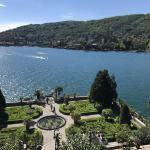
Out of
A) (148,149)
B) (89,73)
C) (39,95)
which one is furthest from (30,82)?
(148,149)

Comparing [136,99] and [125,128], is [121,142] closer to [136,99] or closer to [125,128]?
[125,128]

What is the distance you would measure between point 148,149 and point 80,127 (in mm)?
15961

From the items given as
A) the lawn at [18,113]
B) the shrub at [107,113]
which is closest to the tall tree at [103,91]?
the shrub at [107,113]

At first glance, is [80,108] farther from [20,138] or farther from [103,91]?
[20,138]

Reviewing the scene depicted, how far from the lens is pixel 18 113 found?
7612 cm

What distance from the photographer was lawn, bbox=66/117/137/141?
61.3 meters

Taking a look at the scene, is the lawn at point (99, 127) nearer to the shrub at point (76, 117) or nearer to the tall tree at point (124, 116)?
the shrub at point (76, 117)

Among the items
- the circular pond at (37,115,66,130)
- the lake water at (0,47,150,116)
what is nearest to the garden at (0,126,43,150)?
the circular pond at (37,115,66,130)

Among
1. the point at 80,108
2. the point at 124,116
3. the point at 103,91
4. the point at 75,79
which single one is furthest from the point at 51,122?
the point at 75,79

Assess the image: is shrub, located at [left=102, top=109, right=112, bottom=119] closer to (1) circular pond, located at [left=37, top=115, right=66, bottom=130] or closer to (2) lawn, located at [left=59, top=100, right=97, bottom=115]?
(2) lawn, located at [left=59, top=100, right=97, bottom=115]

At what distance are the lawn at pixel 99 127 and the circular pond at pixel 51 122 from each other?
3.99 meters

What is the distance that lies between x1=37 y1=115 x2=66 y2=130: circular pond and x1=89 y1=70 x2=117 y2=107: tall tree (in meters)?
13.0

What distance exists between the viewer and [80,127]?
65750 mm

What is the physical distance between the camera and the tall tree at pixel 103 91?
81.4 meters
